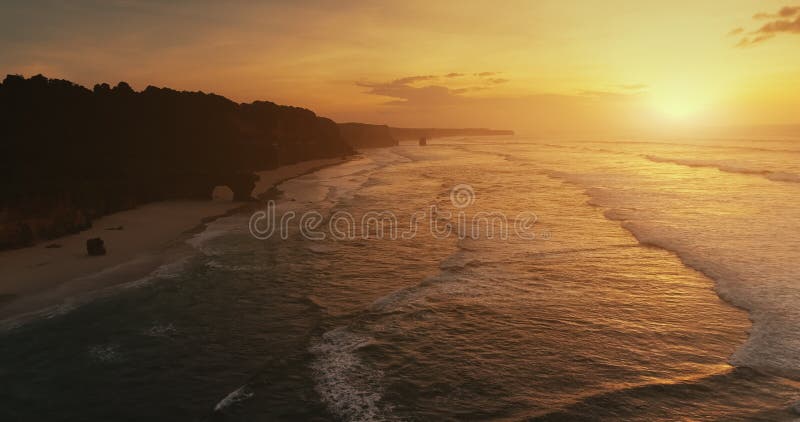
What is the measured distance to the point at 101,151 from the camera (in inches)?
1817

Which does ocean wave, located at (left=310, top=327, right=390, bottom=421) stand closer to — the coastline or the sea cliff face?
the coastline

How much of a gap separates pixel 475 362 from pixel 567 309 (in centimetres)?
561

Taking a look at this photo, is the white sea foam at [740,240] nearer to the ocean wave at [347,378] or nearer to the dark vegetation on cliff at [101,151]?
Result: the ocean wave at [347,378]

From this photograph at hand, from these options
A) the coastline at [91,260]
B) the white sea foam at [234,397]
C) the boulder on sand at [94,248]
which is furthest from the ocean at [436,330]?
the boulder on sand at [94,248]

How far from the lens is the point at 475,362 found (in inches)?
568

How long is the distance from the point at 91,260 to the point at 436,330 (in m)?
18.0

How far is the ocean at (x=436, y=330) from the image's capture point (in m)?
12.3

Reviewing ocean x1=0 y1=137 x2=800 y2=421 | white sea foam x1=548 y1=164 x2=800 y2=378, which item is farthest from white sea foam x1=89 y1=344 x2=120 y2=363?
white sea foam x1=548 y1=164 x2=800 y2=378

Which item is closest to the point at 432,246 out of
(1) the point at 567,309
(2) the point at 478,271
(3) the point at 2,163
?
(2) the point at 478,271

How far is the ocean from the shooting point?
12.3 m

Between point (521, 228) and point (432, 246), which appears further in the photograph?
point (521, 228)

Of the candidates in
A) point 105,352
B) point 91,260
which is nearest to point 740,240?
point 105,352

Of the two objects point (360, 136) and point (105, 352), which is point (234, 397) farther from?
point (360, 136)

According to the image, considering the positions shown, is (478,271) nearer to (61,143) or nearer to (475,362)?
(475,362)
